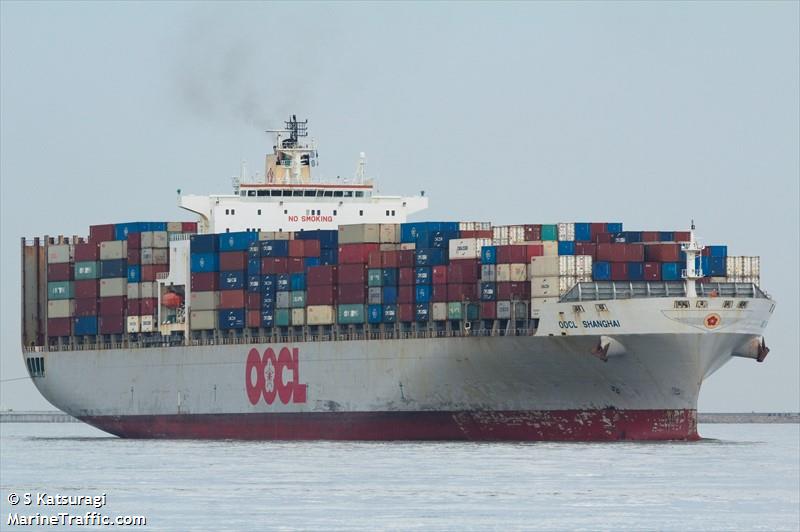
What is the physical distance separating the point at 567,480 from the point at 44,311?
3655 centimetres

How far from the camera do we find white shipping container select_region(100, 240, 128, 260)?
267 ft

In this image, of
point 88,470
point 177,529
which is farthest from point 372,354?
point 177,529

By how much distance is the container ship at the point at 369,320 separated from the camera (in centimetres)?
6775

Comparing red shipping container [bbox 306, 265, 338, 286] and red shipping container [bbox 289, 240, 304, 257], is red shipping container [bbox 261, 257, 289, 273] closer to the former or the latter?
red shipping container [bbox 289, 240, 304, 257]

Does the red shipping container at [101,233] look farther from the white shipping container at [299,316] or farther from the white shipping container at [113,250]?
the white shipping container at [299,316]

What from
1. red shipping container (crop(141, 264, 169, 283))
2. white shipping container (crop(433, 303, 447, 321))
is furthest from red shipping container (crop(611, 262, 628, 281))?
red shipping container (crop(141, 264, 169, 283))

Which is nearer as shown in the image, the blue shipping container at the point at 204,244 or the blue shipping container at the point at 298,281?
the blue shipping container at the point at 298,281

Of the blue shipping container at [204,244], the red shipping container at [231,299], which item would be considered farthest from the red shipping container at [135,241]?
the red shipping container at [231,299]

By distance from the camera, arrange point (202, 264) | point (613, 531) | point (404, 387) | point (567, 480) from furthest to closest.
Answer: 1. point (202, 264)
2. point (404, 387)
3. point (567, 480)
4. point (613, 531)

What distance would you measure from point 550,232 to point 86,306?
21137 millimetres

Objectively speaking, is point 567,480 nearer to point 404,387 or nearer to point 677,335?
point 677,335

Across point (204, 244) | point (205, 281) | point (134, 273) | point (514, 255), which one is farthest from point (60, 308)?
point (514, 255)

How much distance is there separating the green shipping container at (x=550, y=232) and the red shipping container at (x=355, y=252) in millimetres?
6139

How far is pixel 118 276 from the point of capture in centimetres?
8125
